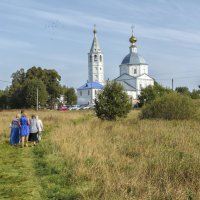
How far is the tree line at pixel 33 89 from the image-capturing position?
255 ft

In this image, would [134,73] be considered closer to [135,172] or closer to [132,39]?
[132,39]

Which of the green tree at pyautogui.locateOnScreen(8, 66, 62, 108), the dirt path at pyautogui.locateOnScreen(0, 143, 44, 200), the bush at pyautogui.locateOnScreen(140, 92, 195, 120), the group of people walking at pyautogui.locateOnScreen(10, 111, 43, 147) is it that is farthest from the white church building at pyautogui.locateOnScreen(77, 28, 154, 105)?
the dirt path at pyautogui.locateOnScreen(0, 143, 44, 200)

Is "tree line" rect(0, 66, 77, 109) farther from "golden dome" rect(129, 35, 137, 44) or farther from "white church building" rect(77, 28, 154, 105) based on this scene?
"golden dome" rect(129, 35, 137, 44)

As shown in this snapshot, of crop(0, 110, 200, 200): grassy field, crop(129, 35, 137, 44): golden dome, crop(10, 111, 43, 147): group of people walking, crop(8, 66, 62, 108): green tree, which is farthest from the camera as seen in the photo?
crop(129, 35, 137, 44): golden dome

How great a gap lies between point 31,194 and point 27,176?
7.36ft

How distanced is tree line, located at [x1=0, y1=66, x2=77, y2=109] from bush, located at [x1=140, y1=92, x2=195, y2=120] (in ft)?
128

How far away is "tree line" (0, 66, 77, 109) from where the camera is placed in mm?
77750

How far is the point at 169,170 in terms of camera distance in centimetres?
998

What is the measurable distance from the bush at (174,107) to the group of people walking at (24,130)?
16565 millimetres

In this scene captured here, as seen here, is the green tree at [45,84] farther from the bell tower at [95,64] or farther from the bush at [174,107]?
the bush at [174,107]

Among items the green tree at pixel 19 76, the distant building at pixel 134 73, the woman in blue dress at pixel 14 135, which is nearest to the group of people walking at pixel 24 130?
the woman in blue dress at pixel 14 135

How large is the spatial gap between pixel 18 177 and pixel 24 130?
31.0ft

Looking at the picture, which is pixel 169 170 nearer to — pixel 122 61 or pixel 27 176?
pixel 27 176

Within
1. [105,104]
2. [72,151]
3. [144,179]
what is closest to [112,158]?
[72,151]
